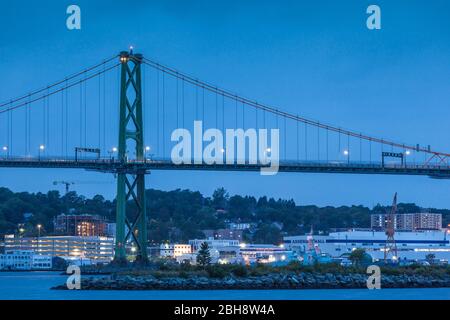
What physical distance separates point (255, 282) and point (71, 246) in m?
58.0

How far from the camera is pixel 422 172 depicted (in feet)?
155

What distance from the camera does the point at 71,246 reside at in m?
96.6

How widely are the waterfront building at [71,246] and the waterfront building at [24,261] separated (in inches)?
297

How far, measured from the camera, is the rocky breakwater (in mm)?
39344

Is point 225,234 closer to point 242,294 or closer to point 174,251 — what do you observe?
point 174,251

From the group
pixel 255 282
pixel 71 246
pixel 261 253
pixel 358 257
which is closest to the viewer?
pixel 255 282

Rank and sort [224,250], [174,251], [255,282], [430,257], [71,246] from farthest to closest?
[71,246]
[174,251]
[224,250]
[430,257]
[255,282]

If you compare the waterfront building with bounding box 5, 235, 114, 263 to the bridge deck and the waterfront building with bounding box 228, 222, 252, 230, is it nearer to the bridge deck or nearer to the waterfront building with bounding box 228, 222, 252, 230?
the waterfront building with bounding box 228, 222, 252, 230

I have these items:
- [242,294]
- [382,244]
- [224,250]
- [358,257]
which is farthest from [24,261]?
[242,294]

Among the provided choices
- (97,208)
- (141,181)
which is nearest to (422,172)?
(141,181)
